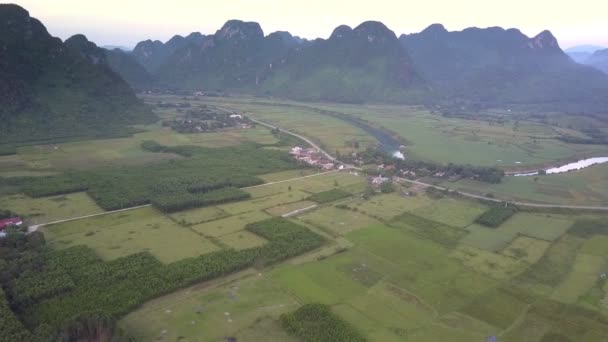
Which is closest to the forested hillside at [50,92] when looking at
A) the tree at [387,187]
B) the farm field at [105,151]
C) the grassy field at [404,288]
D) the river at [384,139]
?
the farm field at [105,151]


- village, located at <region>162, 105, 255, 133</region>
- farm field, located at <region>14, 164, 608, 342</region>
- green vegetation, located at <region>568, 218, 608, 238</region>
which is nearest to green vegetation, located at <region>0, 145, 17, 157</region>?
village, located at <region>162, 105, 255, 133</region>

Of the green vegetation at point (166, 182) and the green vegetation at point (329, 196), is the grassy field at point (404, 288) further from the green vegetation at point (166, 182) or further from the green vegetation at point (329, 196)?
the green vegetation at point (166, 182)

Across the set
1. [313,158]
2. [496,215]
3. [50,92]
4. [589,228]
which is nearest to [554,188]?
[589,228]

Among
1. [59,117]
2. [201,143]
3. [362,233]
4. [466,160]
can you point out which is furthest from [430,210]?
[59,117]

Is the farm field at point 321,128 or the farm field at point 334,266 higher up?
the farm field at point 321,128

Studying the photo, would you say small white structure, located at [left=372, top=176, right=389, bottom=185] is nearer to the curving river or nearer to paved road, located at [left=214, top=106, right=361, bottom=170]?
paved road, located at [left=214, top=106, right=361, bottom=170]

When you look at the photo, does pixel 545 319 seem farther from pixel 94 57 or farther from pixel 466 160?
pixel 94 57
